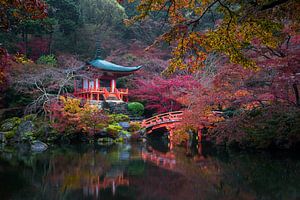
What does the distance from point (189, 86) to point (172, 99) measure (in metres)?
1.88

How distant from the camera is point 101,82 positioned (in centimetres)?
2453

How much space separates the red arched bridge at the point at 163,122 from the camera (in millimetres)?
18380

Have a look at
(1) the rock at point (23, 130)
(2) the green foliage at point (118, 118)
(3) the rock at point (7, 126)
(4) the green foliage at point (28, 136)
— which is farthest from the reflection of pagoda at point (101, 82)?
(4) the green foliage at point (28, 136)

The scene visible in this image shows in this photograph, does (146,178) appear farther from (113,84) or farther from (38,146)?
(113,84)

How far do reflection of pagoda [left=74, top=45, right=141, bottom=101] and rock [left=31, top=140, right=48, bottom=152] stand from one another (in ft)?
26.4

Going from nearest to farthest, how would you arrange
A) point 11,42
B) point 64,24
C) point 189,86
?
point 189,86 → point 11,42 → point 64,24

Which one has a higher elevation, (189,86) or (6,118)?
(189,86)

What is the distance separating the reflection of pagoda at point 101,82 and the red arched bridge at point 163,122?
14.4 ft

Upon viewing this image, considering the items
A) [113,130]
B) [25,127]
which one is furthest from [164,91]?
[25,127]

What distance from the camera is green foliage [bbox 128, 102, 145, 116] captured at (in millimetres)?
22109

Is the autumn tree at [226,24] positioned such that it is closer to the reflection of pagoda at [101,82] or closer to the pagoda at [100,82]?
the pagoda at [100,82]

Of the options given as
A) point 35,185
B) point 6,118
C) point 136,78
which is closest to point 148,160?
point 35,185

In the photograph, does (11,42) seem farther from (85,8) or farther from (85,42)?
(85,8)

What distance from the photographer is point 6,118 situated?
61.3 feet
